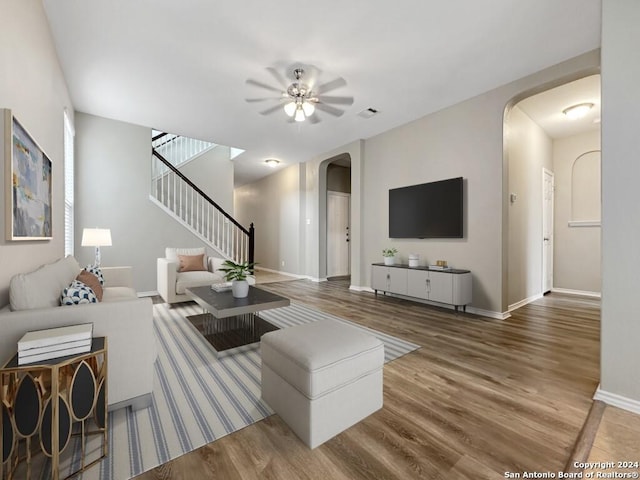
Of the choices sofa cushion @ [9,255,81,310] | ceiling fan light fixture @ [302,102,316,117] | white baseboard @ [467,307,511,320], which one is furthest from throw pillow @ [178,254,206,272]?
white baseboard @ [467,307,511,320]

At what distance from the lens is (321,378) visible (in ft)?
4.51

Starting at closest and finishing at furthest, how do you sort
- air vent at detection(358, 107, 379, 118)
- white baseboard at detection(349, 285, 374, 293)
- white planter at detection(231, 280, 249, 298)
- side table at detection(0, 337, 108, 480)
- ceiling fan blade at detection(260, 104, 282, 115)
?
side table at detection(0, 337, 108, 480) → white planter at detection(231, 280, 249, 298) → ceiling fan blade at detection(260, 104, 282, 115) → air vent at detection(358, 107, 379, 118) → white baseboard at detection(349, 285, 374, 293)

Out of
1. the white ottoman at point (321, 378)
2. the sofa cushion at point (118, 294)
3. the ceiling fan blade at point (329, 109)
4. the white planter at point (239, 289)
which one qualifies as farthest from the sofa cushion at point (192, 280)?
the ceiling fan blade at point (329, 109)

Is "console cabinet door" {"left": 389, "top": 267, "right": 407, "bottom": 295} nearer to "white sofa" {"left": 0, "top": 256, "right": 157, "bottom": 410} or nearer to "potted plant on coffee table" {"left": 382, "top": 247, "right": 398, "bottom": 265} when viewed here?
"potted plant on coffee table" {"left": 382, "top": 247, "right": 398, "bottom": 265}

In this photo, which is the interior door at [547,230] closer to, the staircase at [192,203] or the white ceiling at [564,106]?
the white ceiling at [564,106]

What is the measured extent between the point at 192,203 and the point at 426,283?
4.72 meters

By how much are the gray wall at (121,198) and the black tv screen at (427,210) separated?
389cm

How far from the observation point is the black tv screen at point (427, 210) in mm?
3975

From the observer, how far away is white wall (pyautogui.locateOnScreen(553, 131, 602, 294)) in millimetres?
4762

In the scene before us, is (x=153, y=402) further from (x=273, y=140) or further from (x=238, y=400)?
(x=273, y=140)

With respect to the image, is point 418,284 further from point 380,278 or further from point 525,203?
point 525,203

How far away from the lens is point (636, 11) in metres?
1.70

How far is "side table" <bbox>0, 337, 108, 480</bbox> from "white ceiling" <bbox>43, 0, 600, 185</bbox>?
2.63 metres

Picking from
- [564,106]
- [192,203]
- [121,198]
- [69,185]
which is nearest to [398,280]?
[564,106]
